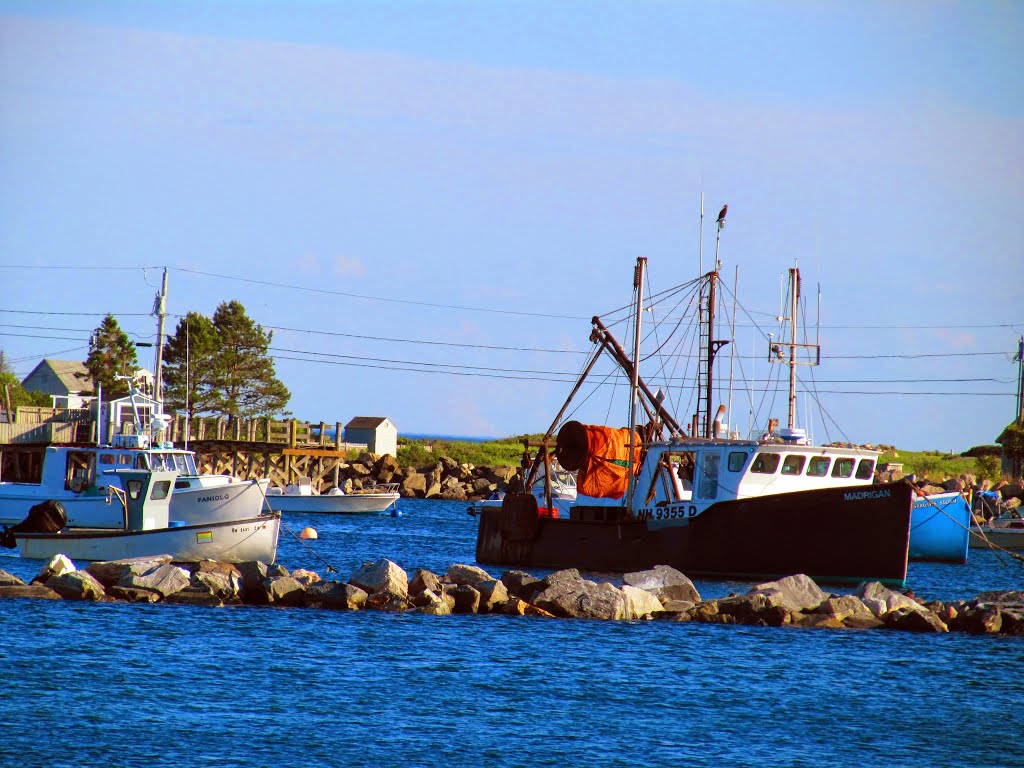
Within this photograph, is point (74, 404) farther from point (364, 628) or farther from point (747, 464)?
point (364, 628)

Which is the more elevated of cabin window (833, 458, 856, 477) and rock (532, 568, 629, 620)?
cabin window (833, 458, 856, 477)

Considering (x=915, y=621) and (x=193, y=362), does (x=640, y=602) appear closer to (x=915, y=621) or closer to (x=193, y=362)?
(x=915, y=621)

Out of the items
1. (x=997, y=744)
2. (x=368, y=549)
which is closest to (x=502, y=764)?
(x=997, y=744)

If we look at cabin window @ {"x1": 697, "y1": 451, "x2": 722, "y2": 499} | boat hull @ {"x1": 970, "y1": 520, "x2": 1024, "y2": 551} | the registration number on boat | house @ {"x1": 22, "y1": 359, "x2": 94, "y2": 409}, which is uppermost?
house @ {"x1": 22, "y1": 359, "x2": 94, "y2": 409}

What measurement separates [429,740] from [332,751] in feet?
4.24

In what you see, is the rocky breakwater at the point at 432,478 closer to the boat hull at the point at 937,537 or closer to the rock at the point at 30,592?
the boat hull at the point at 937,537

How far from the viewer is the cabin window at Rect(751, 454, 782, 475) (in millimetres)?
34375

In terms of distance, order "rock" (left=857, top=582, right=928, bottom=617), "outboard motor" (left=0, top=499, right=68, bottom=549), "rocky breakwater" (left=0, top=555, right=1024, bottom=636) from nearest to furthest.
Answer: "rocky breakwater" (left=0, top=555, right=1024, bottom=636) < "rock" (left=857, top=582, right=928, bottom=617) < "outboard motor" (left=0, top=499, right=68, bottom=549)

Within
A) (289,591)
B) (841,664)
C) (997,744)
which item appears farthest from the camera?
(289,591)

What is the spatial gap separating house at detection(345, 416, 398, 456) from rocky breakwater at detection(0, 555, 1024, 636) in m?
78.7

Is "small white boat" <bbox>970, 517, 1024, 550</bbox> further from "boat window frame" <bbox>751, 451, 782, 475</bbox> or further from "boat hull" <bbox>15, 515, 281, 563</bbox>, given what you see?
"boat hull" <bbox>15, 515, 281, 563</bbox>

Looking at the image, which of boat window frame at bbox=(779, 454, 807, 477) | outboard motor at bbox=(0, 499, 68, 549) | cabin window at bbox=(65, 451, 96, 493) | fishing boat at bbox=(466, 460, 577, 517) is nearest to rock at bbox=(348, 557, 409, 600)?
boat window frame at bbox=(779, 454, 807, 477)

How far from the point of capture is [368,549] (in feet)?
152

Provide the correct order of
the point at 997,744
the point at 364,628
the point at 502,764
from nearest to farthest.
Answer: the point at 502,764 < the point at 997,744 < the point at 364,628
